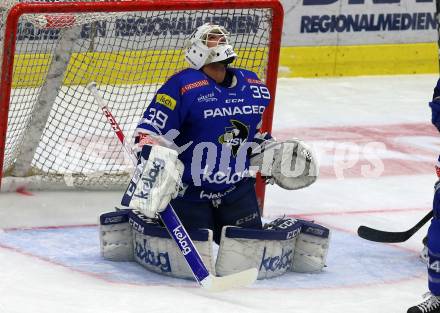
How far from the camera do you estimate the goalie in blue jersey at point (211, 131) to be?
4754 mm

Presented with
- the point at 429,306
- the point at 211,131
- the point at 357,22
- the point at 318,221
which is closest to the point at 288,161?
the point at 211,131

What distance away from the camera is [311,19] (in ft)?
30.8

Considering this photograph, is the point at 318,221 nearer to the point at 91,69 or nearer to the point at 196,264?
the point at 91,69

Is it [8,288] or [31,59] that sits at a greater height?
[31,59]

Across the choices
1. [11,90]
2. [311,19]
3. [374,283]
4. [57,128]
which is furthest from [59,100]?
[311,19]

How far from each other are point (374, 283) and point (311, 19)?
472 centimetres

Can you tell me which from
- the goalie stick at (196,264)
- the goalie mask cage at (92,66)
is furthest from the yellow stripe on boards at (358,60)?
the goalie stick at (196,264)

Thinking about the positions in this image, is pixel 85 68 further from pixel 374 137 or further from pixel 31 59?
pixel 374 137

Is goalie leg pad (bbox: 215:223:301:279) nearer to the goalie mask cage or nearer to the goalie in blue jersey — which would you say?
the goalie in blue jersey

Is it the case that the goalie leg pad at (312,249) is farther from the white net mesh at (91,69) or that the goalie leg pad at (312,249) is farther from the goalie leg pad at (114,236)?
the white net mesh at (91,69)

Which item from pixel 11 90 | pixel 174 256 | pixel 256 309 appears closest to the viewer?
pixel 256 309

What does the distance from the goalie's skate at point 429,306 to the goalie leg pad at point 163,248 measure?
80cm

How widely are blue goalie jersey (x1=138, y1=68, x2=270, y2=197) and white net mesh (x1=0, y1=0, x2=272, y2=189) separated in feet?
3.11

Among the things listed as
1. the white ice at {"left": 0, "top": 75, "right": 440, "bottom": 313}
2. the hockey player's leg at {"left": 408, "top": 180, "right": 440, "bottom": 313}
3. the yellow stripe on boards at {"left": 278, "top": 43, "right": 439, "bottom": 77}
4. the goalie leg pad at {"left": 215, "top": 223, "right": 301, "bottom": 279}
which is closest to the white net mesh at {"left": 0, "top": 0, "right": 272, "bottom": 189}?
the white ice at {"left": 0, "top": 75, "right": 440, "bottom": 313}
